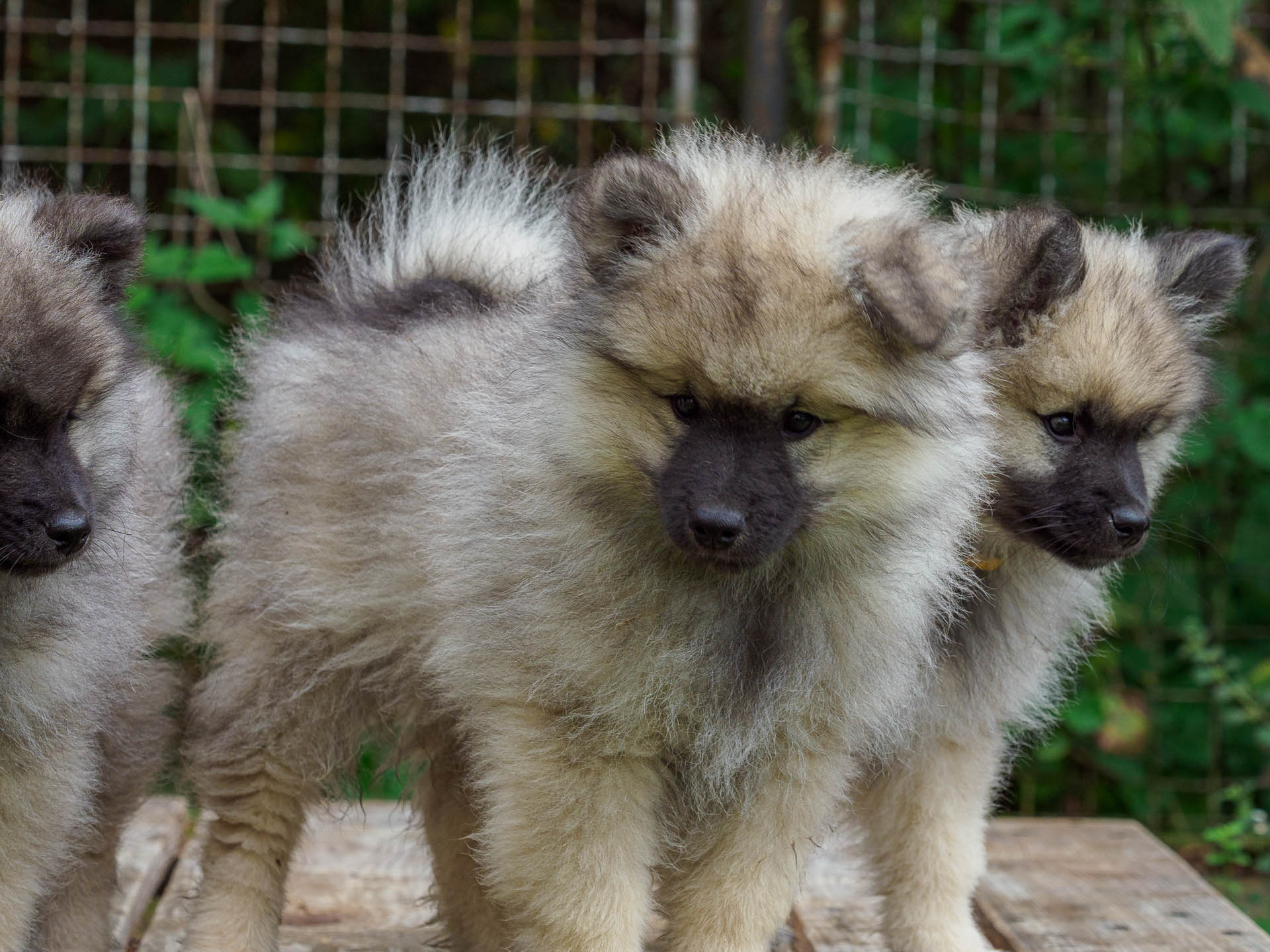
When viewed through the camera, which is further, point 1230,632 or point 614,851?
point 1230,632

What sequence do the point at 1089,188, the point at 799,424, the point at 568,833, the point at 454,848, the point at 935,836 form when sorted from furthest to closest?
the point at 1089,188 → the point at 454,848 → the point at 935,836 → the point at 568,833 → the point at 799,424

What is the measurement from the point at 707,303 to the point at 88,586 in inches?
53.8

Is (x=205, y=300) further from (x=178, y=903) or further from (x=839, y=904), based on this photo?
(x=839, y=904)

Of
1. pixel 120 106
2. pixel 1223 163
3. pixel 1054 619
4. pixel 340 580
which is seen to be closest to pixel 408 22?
pixel 120 106

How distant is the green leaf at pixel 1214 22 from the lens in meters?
4.54

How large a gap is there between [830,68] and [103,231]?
2.61 metres

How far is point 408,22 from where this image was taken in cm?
645

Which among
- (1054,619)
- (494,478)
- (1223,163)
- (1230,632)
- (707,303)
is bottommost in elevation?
(1230,632)

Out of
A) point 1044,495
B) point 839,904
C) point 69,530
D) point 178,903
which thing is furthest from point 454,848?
point 1044,495

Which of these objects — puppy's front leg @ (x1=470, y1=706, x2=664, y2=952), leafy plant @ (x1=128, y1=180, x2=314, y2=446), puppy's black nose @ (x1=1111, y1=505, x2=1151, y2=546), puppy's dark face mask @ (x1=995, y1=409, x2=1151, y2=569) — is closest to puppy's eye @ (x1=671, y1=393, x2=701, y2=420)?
puppy's front leg @ (x1=470, y1=706, x2=664, y2=952)

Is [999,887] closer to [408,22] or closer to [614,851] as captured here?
[614,851]

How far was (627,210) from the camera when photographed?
2807 millimetres

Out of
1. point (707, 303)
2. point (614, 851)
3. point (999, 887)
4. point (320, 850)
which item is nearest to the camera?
point (707, 303)

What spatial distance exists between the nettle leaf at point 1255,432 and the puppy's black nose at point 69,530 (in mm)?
3627
